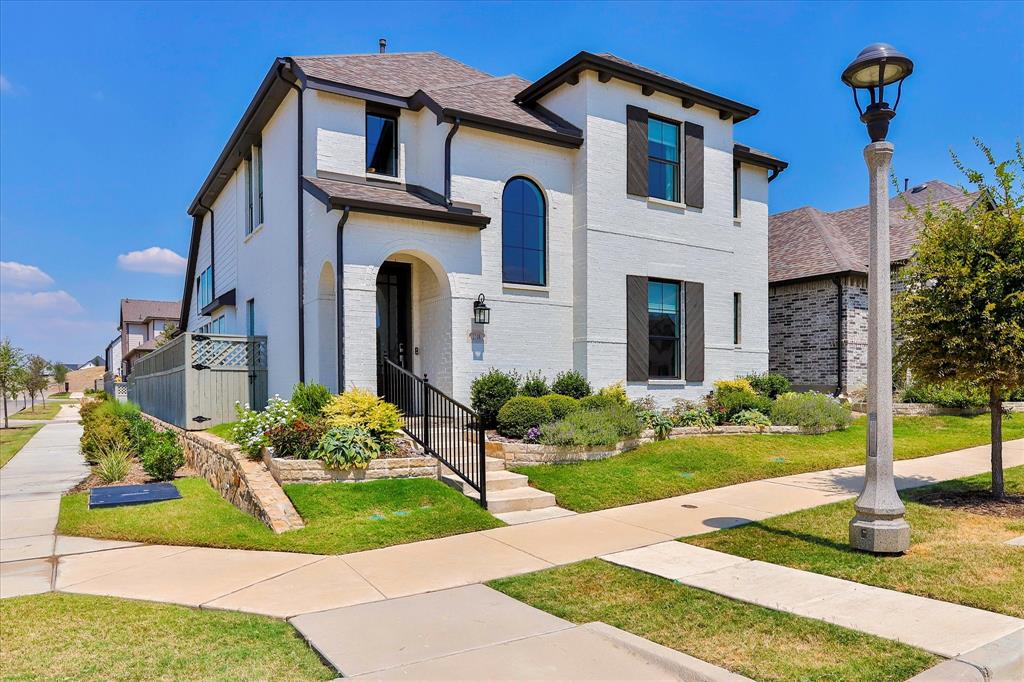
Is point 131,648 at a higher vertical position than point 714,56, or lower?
lower

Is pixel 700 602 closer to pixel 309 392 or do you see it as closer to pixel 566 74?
pixel 309 392

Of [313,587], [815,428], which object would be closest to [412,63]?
[815,428]

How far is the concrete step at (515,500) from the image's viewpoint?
799 cm

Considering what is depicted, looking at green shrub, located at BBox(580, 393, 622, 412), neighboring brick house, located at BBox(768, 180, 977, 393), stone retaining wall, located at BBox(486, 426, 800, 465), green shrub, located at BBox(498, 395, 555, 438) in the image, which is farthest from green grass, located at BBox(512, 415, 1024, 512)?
neighboring brick house, located at BBox(768, 180, 977, 393)

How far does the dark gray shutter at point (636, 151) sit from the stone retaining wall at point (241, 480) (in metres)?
9.00

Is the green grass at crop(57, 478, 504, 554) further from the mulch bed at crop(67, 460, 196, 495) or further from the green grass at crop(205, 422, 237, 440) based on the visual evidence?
the green grass at crop(205, 422, 237, 440)

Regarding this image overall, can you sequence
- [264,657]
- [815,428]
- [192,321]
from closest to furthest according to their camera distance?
[264,657]
[815,428]
[192,321]

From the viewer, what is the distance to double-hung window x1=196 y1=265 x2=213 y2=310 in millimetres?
20922

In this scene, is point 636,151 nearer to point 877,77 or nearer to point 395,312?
point 395,312

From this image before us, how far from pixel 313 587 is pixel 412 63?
12895mm

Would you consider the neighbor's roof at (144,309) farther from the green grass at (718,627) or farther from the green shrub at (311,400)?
the green grass at (718,627)

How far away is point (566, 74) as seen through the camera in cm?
1320

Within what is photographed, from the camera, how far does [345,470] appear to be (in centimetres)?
838

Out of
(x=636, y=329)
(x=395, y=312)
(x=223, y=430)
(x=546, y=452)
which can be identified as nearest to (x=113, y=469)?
(x=223, y=430)
